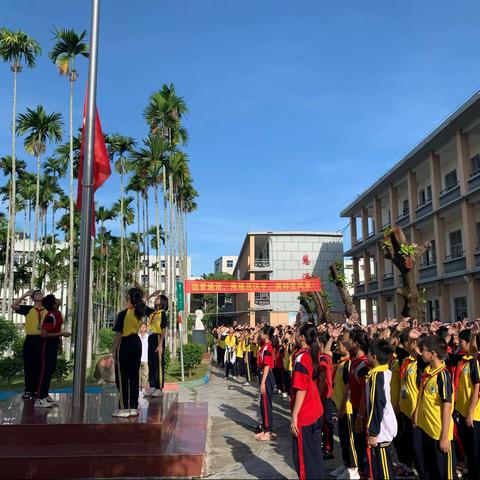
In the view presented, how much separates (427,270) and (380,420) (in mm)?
21339

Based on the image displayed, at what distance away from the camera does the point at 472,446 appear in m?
5.03

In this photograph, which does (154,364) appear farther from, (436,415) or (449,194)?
(449,194)

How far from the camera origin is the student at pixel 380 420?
4367mm

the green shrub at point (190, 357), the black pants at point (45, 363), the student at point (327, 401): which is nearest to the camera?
the student at point (327, 401)

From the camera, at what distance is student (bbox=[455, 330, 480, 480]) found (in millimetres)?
4895

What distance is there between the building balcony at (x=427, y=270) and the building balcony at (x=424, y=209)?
2520 millimetres

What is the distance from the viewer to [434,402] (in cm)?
462

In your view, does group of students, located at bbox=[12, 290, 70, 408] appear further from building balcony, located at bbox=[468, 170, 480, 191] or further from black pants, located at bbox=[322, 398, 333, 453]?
building balcony, located at bbox=[468, 170, 480, 191]

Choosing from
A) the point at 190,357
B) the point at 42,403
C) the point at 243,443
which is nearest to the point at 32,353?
the point at 42,403

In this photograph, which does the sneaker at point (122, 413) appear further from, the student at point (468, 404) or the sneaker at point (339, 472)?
the student at point (468, 404)

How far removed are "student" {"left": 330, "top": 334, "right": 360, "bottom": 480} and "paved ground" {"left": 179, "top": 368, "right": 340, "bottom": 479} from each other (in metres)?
0.34

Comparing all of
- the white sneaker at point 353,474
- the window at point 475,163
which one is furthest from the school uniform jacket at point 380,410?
the window at point 475,163

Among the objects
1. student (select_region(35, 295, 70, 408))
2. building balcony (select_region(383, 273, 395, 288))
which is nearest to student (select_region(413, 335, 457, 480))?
student (select_region(35, 295, 70, 408))

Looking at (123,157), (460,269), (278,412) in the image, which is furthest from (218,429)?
(123,157)
